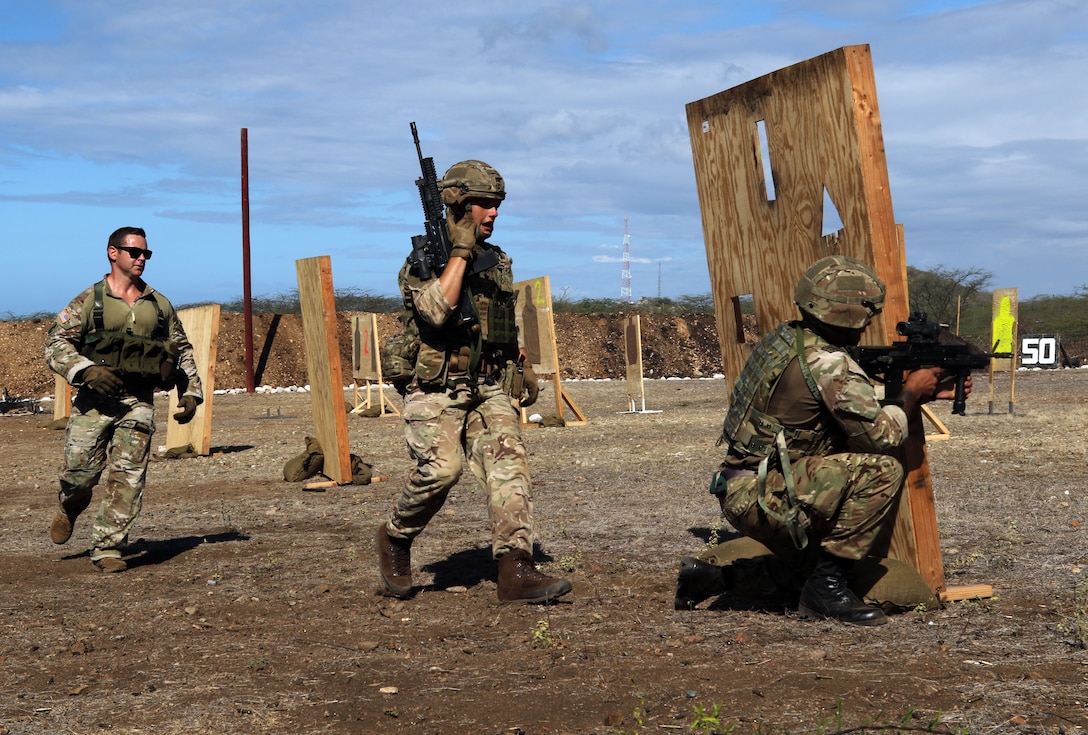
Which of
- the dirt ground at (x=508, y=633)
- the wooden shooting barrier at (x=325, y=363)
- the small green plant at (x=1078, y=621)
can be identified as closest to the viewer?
the dirt ground at (x=508, y=633)

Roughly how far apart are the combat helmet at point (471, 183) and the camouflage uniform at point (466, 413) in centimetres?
28

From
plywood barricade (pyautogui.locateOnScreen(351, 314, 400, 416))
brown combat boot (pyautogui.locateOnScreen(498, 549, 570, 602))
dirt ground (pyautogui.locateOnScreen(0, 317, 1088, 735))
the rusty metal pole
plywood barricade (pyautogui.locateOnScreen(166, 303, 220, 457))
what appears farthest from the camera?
the rusty metal pole

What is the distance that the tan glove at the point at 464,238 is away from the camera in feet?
18.4

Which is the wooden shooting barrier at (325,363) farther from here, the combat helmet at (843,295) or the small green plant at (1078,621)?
the small green plant at (1078,621)

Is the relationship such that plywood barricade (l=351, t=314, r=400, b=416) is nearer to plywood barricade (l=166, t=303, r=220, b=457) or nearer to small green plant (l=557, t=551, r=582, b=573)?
plywood barricade (l=166, t=303, r=220, b=457)

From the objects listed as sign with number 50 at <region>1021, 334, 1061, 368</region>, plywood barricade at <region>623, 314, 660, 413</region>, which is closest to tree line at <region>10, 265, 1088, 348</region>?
sign with number 50 at <region>1021, 334, 1061, 368</region>

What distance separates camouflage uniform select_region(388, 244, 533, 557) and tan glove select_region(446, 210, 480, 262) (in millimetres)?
145

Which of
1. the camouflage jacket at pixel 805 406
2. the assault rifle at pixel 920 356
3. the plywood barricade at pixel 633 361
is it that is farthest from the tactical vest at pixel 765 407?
the plywood barricade at pixel 633 361

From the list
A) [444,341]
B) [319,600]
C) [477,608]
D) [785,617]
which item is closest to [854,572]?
[785,617]

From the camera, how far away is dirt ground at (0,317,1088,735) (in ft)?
12.9

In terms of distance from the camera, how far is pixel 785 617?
5148mm

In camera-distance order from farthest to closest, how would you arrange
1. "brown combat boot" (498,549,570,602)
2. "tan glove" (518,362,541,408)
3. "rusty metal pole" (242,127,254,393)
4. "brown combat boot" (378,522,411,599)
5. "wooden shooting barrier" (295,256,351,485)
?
"rusty metal pole" (242,127,254,393) < "wooden shooting barrier" (295,256,351,485) < "tan glove" (518,362,541,408) < "brown combat boot" (378,522,411,599) < "brown combat boot" (498,549,570,602)

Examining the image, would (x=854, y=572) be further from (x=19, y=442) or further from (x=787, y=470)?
(x=19, y=442)

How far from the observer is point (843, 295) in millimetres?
4812
